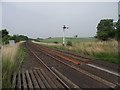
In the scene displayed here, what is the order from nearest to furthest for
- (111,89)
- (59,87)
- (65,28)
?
(111,89)
(59,87)
(65,28)

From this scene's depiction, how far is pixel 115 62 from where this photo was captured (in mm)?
14500

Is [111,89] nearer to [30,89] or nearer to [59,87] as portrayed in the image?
[59,87]

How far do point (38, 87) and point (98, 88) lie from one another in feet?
7.63

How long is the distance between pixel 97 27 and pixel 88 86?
76.4m

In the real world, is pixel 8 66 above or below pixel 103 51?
above

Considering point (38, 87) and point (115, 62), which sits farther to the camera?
point (115, 62)

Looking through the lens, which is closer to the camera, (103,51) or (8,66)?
(8,66)

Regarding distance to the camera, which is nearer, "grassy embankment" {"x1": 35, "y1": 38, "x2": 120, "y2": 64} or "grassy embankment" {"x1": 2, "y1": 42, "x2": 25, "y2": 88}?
"grassy embankment" {"x1": 2, "y1": 42, "x2": 25, "y2": 88}

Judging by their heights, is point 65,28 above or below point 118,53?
above

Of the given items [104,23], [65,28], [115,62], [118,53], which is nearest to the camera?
[115,62]

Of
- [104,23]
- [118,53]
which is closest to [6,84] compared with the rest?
[118,53]

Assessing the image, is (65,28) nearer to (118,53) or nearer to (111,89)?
(118,53)

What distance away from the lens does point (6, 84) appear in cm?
753

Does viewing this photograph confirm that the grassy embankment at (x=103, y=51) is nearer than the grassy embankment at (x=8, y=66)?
No
